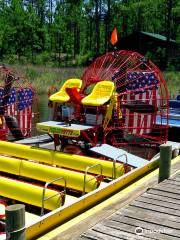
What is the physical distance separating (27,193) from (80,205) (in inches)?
35.2

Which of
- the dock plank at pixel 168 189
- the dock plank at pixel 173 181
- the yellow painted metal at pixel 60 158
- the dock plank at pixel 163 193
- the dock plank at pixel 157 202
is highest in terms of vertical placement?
the yellow painted metal at pixel 60 158

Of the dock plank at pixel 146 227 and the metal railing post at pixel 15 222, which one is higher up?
the metal railing post at pixel 15 222

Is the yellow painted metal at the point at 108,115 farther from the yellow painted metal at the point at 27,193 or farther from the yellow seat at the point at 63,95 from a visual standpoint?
the yellow painted metal at the point at 27,193

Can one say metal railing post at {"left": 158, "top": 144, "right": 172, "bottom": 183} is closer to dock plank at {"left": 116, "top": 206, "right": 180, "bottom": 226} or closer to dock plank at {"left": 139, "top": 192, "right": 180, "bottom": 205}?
dock plank at {"left": 139, "top": 192, "right": 180, "bottom": 205}

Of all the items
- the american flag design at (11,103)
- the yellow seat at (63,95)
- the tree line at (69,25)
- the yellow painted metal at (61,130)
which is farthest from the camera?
the tree line at (69,25)

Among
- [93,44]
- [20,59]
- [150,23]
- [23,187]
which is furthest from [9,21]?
[23,187]

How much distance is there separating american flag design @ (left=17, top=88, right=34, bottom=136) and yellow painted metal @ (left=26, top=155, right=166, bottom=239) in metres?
4.21

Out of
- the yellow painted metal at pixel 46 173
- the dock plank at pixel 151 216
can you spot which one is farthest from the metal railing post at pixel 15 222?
the yellow painted metal at pixel 46 173

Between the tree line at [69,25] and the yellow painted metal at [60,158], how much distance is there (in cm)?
3567

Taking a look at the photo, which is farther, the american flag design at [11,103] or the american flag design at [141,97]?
the american flag design at [11,103]

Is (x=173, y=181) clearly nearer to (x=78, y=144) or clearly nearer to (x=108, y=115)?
(x=108, y=115)

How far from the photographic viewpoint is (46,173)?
7.45 metres

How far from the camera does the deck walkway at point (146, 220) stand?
5754 mm

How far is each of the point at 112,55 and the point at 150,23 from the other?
6096 cm
